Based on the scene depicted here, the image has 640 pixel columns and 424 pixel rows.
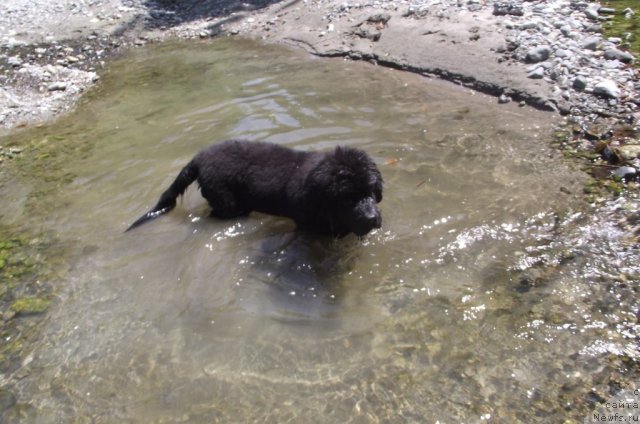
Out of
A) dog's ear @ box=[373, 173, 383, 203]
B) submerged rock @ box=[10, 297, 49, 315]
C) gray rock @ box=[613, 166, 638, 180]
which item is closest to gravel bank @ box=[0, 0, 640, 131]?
gray rock @ box=[613, 166, 638, 180]

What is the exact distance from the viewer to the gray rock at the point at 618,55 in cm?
700

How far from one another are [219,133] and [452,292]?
445 cm

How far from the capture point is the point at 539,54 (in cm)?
732

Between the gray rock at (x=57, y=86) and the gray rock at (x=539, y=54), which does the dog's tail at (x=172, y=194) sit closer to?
the gray rock at (x=539, y=54)

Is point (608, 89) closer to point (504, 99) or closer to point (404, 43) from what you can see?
point (504, 99)

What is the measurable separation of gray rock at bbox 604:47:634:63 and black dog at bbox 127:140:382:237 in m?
5.17

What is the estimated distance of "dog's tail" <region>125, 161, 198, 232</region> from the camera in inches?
205

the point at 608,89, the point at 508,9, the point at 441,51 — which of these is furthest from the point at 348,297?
the point at 508,9

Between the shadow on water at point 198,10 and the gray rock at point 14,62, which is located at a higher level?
the shadow on water at point 198,10

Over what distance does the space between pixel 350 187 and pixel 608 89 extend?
4.54m

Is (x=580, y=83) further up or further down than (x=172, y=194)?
further up

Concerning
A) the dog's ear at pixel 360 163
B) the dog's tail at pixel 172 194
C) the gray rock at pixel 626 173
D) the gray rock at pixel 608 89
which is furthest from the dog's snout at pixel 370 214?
the gray rock at pixel 608 89

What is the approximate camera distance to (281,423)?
3.04 metres

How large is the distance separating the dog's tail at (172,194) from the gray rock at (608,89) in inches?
212
